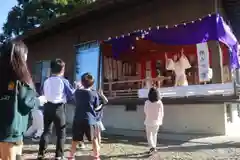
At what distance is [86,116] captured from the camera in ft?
19.4

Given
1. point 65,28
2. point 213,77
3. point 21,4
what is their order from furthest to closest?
1. point 21,4
2. point 65,28
3. point 213,77

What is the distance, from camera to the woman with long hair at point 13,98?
2975 mm

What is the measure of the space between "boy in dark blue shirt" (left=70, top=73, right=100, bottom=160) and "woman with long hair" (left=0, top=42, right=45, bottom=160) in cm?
277

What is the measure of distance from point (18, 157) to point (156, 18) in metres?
9.64

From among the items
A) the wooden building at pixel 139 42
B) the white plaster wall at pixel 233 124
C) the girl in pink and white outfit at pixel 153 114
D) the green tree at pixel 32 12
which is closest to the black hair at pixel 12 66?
the girl in pink and white outfit at pixel 153 114

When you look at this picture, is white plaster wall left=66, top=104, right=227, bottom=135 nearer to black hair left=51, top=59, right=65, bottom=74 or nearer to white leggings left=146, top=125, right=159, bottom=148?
white leggings left=146, top=125, right=159, bottom=148

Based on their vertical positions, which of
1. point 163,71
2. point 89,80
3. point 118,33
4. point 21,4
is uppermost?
point 21,4

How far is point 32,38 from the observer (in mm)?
15359

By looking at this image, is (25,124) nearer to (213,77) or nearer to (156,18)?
(213,77)

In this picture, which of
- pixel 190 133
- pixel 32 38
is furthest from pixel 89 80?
pixel 32 38

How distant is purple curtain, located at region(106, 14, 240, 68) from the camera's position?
943 cm

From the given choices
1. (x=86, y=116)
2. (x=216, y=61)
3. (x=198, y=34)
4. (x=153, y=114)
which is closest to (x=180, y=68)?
(x=216, y=61)

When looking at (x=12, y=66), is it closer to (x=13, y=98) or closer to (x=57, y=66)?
(x=13, y=98)

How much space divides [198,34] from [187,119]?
8.65 feet
